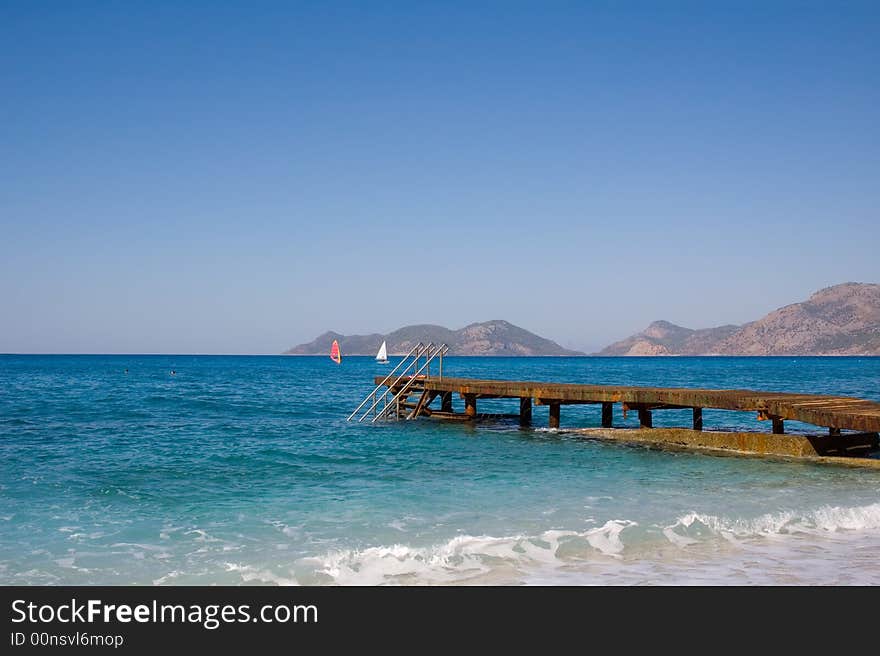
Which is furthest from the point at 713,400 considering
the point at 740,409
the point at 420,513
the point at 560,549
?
the point at 560,549

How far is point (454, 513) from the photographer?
44.8ft

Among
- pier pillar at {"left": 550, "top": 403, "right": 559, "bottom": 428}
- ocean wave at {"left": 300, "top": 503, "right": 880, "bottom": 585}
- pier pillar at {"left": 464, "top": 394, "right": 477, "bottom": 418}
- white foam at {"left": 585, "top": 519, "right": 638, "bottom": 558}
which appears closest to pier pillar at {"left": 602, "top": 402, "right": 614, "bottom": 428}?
pier pillar at {"left": 550, "top": 403, "right": 559, "bottom": 428}

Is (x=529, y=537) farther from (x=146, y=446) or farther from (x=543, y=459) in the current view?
(x=146, y=446)

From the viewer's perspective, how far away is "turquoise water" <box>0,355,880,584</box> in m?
10.1

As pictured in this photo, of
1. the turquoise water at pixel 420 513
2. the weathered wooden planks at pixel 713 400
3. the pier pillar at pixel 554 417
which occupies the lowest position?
the turquoise water at pixel 420 513

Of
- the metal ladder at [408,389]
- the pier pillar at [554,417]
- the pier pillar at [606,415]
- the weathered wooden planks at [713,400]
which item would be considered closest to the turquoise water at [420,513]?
the weathered wooden planks at [713,400]

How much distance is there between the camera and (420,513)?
44.8 feet

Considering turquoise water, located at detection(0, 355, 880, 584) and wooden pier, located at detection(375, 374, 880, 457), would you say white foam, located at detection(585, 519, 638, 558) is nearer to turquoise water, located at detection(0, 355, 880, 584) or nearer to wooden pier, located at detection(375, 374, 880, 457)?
turquoise water, located at detection(0, 355, 880, 584)

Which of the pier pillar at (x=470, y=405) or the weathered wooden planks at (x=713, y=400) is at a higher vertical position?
the weathered wooden planks at (x=713, y=400)

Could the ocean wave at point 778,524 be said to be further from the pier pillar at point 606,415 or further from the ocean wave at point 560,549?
the pier pillar at point 606,415

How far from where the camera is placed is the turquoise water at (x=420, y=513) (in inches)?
399

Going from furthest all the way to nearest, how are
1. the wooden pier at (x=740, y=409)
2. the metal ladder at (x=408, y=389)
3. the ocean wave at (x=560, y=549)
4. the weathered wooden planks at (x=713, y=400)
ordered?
the metal ladder at (x=408, y=389), the wooden pier at (x=740, y=409), the weathered wooden planks at (x=713, y=400), the ocean wave at (x=560, y=549)

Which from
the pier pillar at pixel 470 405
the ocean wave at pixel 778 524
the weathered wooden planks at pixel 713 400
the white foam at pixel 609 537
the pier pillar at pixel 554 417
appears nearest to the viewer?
the white foam at pixel 609 537
